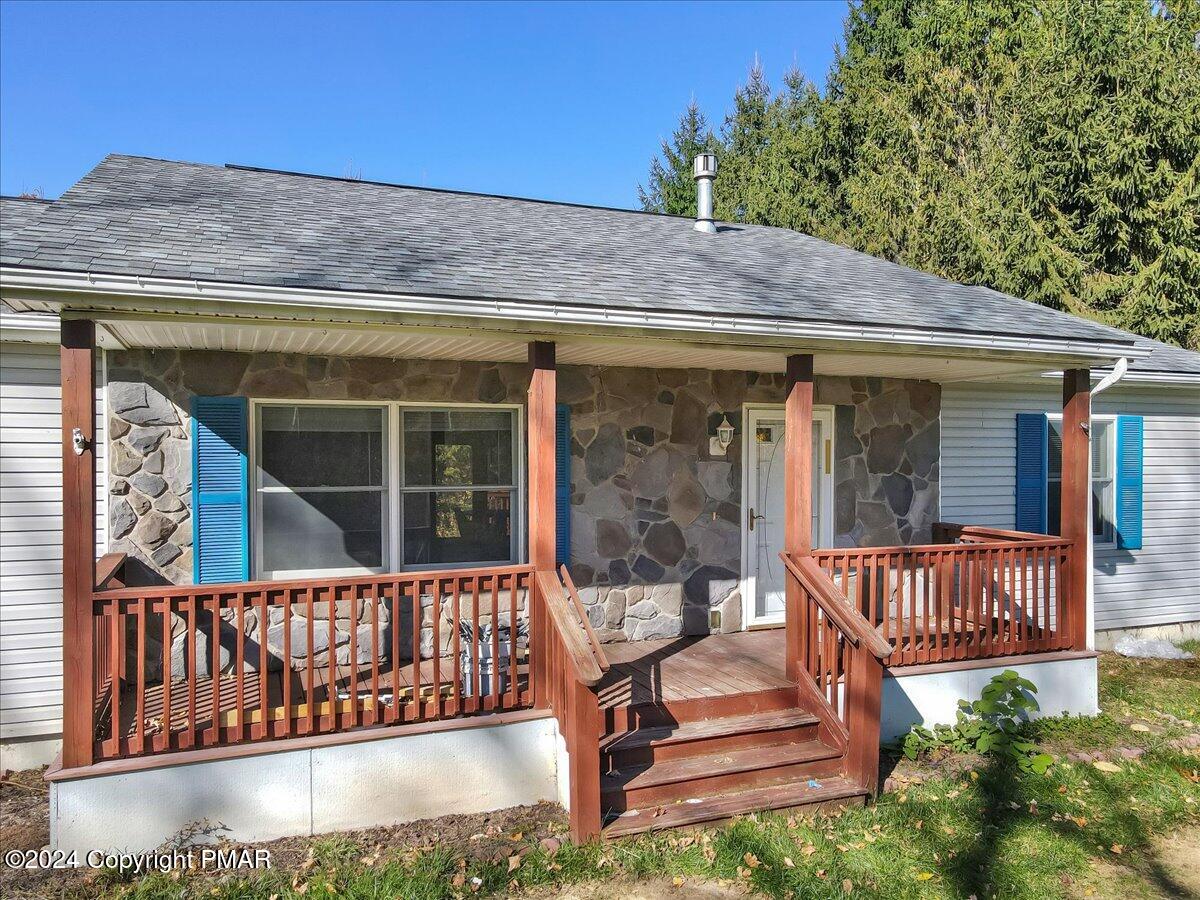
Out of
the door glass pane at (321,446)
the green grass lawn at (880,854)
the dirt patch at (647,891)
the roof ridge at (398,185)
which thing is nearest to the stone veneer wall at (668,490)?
the door glass pane at (321,446)

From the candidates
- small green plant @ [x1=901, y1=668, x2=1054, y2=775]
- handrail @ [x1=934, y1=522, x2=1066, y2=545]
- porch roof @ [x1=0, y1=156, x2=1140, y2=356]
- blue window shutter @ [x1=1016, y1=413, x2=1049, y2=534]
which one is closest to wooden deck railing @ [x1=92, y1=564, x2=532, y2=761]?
porch roof @ [x1=0, y1=156, x2=1140, y2=356]

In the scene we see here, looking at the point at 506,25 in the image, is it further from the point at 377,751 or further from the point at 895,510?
the point at 377,751

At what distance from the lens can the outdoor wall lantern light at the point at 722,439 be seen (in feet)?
20.5

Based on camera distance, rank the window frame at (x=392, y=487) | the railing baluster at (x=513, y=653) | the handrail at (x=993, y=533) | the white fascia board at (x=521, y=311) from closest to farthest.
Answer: the white fascia board at (x=521, y=311)
the railing baluster at (x=513, y=653)
the window frame at (x=392, y=487)
the handrail at (x=993, y=533)

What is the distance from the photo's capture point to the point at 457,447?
18.7 ft

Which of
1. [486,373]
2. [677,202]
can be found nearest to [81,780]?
[486,373]

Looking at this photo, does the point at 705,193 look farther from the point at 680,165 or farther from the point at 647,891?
the point at 680,165

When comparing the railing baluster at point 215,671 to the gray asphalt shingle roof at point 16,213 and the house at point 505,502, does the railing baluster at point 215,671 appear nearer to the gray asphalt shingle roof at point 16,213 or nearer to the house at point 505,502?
the house at point 505,502

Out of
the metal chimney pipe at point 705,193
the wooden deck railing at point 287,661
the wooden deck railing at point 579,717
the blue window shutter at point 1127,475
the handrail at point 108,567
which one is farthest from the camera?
the blue window shutter at point 1127,475

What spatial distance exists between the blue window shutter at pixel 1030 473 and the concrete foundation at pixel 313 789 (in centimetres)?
560

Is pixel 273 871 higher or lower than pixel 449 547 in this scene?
lower

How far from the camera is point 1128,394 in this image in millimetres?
7902

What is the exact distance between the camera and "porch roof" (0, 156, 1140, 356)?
151 inches

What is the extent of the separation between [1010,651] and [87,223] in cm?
641
